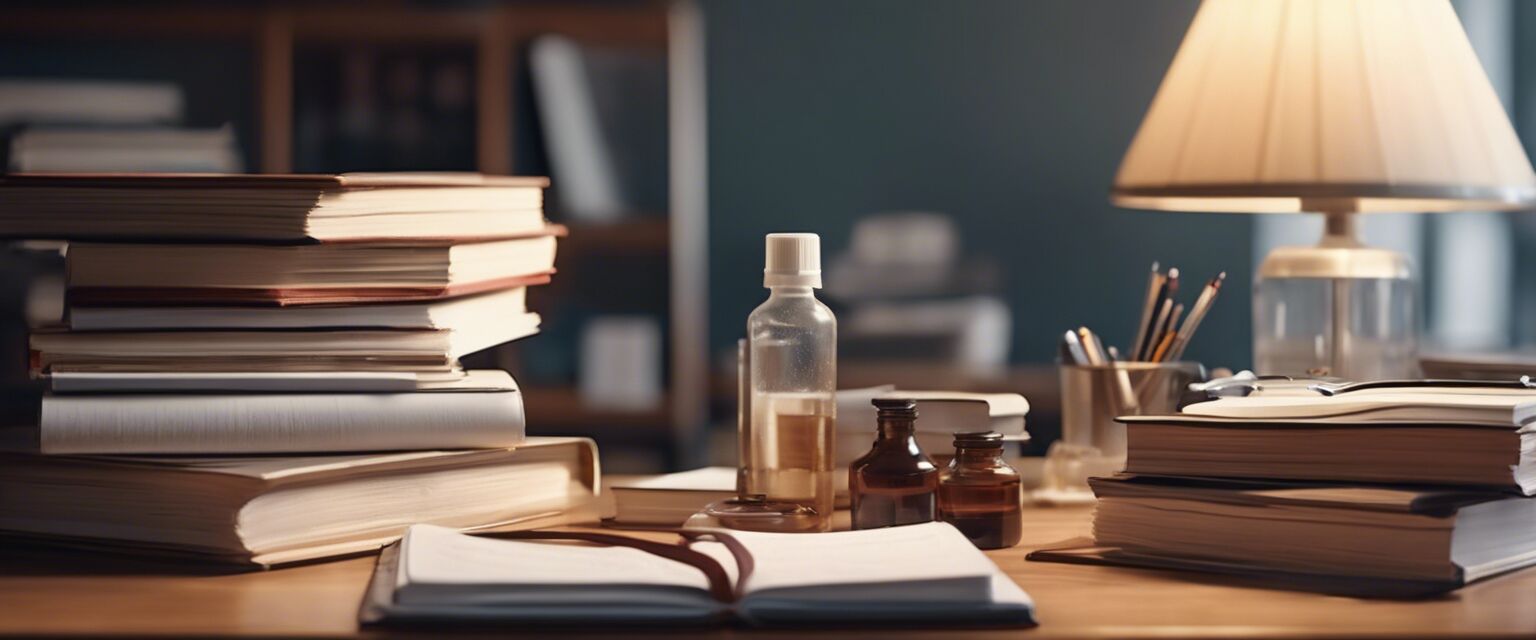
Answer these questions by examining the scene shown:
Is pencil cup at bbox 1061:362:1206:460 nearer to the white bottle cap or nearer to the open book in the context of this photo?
the white bottle cap

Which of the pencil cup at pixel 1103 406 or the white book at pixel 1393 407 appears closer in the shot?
the white book at pixel 1393 407

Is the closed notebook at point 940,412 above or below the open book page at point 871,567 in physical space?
above

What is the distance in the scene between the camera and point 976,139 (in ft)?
12.7

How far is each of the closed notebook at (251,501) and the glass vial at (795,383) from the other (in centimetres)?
17

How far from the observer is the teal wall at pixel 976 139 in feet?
12.5

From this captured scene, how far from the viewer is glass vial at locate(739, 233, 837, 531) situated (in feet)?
3.24

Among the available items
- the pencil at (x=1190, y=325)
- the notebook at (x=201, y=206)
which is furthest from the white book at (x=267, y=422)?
the pencil at (x=1190, y=325)

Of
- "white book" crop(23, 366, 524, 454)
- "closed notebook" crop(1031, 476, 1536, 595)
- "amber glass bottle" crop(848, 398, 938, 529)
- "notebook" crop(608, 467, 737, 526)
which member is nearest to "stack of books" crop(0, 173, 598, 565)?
"white book" crop(23, 366, 524, 454)

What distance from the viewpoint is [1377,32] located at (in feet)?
3.67

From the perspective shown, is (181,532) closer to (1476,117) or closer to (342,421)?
(342,421)

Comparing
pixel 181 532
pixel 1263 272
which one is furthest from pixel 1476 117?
pixel 181 532

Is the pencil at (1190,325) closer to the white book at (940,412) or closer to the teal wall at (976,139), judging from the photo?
the white book at (940,412)

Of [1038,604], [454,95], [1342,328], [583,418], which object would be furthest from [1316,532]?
[454,95]

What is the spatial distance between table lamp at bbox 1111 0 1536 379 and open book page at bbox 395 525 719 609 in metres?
0.53
